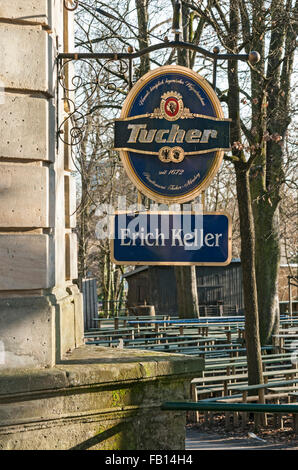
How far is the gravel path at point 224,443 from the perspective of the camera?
34.7ft

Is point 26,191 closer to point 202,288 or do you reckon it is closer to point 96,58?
point 96,58

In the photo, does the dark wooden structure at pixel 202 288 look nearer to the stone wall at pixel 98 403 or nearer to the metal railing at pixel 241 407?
the stone wall at pixel 98 403

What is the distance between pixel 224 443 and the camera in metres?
11.0

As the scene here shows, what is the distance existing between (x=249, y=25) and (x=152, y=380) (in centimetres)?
915

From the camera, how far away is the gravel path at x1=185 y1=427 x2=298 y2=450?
1059 centimetres

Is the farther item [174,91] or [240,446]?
[240,446]

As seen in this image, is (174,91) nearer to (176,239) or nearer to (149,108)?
(149,108)

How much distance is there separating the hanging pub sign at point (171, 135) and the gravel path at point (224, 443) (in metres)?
5.01

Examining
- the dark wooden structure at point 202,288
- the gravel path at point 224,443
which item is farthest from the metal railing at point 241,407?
the dark wooden structure at point 202,288

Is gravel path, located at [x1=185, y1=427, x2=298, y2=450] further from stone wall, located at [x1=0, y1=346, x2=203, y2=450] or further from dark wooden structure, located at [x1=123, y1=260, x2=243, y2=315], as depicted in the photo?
dark wooden structure, located at [x1=123, y1=260, x2=243, y2=315]

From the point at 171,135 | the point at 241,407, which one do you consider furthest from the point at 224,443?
the point at 241,407
